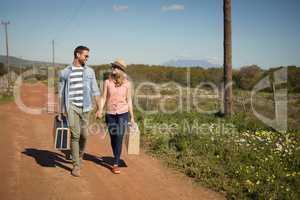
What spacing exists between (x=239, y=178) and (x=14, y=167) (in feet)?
13.5

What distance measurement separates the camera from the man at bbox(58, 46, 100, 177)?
19.1ft

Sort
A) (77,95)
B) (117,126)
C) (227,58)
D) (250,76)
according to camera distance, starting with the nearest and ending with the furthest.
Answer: (77,95)
(117,126)
(227,58)
(250,76)

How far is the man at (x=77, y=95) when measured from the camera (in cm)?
582

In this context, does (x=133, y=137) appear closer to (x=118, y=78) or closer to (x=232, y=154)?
(x=118, y=78)

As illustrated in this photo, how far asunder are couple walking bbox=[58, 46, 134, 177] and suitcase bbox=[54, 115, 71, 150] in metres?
0.17

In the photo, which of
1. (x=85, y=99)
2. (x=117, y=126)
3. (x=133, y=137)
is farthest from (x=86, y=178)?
(x=85, y=99)

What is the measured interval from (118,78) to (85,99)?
2.26 feet

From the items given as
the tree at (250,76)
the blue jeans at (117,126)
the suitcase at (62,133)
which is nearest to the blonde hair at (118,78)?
the blue jeans at (117,126)

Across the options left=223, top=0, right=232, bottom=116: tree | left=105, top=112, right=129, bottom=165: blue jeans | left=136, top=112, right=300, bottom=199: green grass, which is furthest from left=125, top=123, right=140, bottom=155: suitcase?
left=223, top=0, right=232, bottom=116: tree

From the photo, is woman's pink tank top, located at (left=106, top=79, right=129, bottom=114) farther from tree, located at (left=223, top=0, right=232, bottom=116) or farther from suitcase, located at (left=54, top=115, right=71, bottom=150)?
tree, located at (left=223, top=0, right=232, bottom=116)

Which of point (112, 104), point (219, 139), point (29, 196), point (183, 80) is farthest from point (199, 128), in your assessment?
point (183, 80)

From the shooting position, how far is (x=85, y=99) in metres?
5.96

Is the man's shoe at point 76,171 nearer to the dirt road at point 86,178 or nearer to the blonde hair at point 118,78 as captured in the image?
the dirt road at point 86,178

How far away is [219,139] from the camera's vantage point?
880 centimetres
